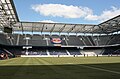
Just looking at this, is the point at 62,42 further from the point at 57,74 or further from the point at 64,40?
the point at 57,74

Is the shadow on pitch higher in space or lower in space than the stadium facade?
lower

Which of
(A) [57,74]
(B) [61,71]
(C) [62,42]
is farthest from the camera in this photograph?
(C) [62,42]

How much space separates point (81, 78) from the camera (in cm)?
1127

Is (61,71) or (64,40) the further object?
(64,40)

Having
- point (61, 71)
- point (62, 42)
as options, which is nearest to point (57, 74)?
point (61, 71)

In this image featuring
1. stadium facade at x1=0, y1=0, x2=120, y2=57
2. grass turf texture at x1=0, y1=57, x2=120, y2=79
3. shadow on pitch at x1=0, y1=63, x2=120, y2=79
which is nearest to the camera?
shadow on pitch at x1=0, y1=63, x2=120, y2=79

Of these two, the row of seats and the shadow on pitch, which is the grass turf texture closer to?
the shadow on pitch

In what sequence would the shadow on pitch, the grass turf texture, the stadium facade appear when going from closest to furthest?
1. the shadow on pitch
2. the grass turf texture
3. the stadium facade

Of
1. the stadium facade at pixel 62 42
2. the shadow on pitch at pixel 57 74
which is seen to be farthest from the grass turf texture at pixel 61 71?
the stadium facade at pixel 62 42

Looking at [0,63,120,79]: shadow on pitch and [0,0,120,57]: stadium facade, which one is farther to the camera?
[0,0,120,57]: stadium facade

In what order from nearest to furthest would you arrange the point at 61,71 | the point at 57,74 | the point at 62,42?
the point at 57,74 < the point at 61,71 < the point at 62,42

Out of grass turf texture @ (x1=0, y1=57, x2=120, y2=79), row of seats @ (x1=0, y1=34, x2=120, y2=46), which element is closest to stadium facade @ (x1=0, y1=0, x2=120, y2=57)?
row of seats @ (x1=0, y1=34, x2=120, y2=46)

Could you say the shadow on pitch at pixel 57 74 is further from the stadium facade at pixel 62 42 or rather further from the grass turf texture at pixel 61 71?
the stadium facade at pixel 62 42

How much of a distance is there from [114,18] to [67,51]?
37.6 meters
